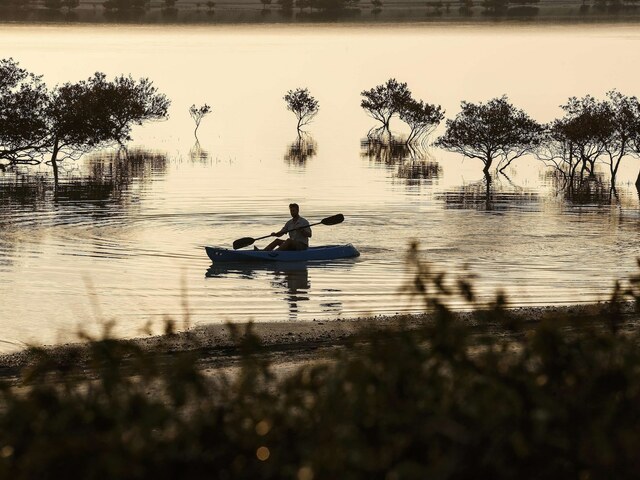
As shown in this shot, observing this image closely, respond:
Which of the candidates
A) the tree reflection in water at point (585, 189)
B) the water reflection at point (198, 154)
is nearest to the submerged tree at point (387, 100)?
the water reflection at point (198, 154)

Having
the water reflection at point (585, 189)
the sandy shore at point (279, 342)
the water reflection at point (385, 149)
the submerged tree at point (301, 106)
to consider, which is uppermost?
the sandy shore at point (279, 342)

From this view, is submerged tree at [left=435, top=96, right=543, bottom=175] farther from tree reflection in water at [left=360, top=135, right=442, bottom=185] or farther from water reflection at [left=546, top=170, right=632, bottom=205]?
water reflection at [left=546, top=170, right=632, bottom=205]

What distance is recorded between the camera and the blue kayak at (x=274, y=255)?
3675cm

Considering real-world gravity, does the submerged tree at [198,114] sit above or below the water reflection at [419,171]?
above

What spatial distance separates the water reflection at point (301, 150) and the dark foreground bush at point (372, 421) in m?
71.9

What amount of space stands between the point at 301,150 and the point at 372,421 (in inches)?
3376

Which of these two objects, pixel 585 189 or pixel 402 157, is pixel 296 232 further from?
pixel 402 157

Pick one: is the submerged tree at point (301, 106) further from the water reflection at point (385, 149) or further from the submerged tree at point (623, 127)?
the submerged tree at point (623, 127)

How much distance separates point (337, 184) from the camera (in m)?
67.9

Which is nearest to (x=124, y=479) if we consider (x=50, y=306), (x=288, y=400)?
(x=288, y=400)

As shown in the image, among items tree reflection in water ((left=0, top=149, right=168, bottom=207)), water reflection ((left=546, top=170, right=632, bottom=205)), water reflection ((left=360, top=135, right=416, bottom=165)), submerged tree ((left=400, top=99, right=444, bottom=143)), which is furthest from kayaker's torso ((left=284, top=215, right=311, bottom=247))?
submerged tree ((left=400, top=99, right=444, bottom=143))

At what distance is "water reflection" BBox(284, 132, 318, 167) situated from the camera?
280 feet

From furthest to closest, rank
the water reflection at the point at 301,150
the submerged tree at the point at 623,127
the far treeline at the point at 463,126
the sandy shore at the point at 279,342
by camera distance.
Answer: the water reflection at the point at 301,150 < the submerged tree at the point at 623,127 < the far treeline at the point at 463,126 < the sandy shore at the point at 279,342

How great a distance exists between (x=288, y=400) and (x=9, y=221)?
40.7 m
